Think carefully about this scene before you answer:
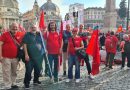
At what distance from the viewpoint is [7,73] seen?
10625 mm

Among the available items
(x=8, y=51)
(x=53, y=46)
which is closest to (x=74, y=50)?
(x=53, y=46)

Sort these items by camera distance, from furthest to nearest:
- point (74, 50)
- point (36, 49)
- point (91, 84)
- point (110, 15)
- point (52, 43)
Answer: point (110, 15), point (52, 43), point (74, 50), point (91, 84), point (36, 49)

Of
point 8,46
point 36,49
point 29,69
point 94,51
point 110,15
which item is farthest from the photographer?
point 110,15

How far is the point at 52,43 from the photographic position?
12.0 meters

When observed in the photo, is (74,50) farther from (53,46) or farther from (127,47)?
(127,47)

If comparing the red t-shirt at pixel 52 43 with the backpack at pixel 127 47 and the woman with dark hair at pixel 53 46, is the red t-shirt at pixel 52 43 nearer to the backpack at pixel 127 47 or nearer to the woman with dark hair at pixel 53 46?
the woman with dark hair at pixel 53 46

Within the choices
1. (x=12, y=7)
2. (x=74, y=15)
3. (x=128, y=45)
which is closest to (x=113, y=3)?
(x=74, y=15)

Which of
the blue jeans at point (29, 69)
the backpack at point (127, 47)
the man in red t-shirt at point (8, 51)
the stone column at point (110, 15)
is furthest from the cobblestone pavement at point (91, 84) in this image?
the stone column at point (110, 15)

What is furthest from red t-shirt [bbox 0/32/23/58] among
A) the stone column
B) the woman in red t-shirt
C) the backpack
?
the stone column

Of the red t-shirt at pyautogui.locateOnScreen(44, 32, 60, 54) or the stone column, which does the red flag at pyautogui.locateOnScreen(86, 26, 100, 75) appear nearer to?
the red t-shirt at pyautogui.locateOnScreen(44, 32, 60, 54)

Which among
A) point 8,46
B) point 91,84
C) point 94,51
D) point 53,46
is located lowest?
point 91,84

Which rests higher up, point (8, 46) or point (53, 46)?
point (8, 46)

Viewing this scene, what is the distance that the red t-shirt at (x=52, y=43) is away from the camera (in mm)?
11984

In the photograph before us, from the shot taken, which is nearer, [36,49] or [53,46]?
[36,49]
